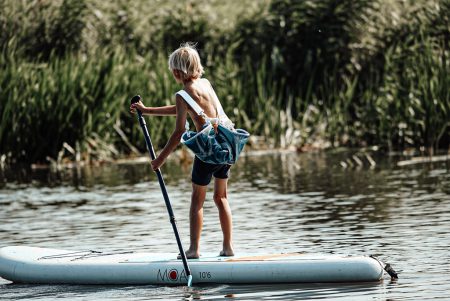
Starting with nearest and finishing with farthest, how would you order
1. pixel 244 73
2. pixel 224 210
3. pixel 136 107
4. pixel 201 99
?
1. pixel 201 99
2. pixel 224 210
3. pixel 136 107
4. pixel 244 73

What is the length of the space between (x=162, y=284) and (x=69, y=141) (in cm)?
1314

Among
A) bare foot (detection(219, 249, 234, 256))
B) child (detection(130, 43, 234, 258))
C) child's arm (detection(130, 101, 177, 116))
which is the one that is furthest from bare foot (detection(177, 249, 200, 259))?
child's arm (detection(130, 101, 177, 116))

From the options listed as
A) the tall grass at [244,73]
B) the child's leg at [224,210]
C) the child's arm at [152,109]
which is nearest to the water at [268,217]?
the child's leg at [224,210]

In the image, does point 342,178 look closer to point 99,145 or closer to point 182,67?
point 99,145

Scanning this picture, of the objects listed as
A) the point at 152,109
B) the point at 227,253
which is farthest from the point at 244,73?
the point at 227,253

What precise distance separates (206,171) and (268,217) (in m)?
4.45

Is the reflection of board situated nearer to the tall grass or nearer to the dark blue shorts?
the dark blue shorts

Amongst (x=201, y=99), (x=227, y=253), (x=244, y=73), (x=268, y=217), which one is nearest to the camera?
(x=201, y=99)

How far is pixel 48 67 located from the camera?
2495cm

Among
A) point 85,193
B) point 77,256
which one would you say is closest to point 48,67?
point 85,193

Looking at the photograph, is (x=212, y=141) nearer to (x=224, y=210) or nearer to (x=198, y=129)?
(x=198, y=129)

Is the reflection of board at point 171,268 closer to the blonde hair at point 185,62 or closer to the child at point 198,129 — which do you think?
the child at point 198,129

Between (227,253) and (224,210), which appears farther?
(227,253)

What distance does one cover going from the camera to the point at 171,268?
11.0m
